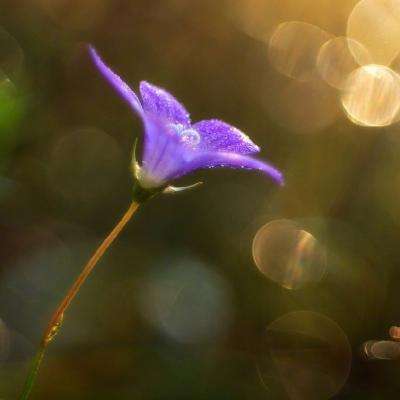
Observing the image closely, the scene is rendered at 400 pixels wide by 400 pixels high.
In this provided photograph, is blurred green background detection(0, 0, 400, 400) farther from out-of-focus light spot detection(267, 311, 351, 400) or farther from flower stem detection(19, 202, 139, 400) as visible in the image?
flower stem detection(19, 202, 139, 400)

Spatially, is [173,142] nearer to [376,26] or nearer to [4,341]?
[4,341]

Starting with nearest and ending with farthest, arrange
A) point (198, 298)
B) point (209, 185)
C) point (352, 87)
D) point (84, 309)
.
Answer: point (84, 309) → point (198, 298) → point (209, 185) → point (352, 87)

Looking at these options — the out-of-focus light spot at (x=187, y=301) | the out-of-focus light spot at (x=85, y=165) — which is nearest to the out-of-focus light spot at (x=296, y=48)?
the out-of-focus light spot at (x=85, y=165)

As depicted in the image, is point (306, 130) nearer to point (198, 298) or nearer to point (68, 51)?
point (198, 298)

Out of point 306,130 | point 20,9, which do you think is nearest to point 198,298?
point 306,130

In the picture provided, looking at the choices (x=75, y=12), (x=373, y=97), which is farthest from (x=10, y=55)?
(x=373, y=97)
